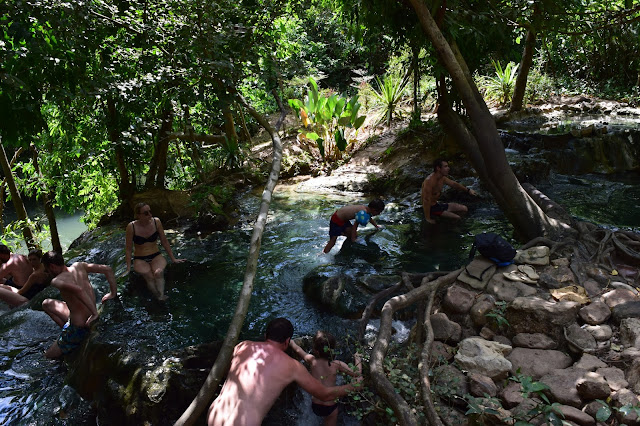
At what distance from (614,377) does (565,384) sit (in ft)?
1.26

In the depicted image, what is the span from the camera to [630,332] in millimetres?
3947

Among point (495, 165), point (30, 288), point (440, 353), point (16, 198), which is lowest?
point (30, 288)

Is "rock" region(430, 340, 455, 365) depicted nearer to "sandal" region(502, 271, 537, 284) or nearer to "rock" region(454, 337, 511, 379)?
"rock" region(454, 337, 511, 379)

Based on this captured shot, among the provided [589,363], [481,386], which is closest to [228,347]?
[481,386]

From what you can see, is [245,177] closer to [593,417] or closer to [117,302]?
[117,302]

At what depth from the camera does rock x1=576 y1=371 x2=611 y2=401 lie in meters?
3.36

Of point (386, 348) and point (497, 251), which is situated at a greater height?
point (497, 251)

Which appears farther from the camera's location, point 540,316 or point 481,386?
point 540,316

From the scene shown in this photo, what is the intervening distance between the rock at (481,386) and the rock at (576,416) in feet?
1.81

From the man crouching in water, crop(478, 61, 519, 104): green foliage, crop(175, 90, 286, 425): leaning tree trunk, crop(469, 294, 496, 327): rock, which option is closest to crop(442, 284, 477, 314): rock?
crop(469, 294, 496, 327): rock

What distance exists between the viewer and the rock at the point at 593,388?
336 cm

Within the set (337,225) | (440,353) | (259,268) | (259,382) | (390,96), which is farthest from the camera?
(390,96)

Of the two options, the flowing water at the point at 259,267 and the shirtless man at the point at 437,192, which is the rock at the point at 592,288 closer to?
the flowing water at the point at 259,267

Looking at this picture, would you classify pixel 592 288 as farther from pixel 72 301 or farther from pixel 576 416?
pixel 72 301
